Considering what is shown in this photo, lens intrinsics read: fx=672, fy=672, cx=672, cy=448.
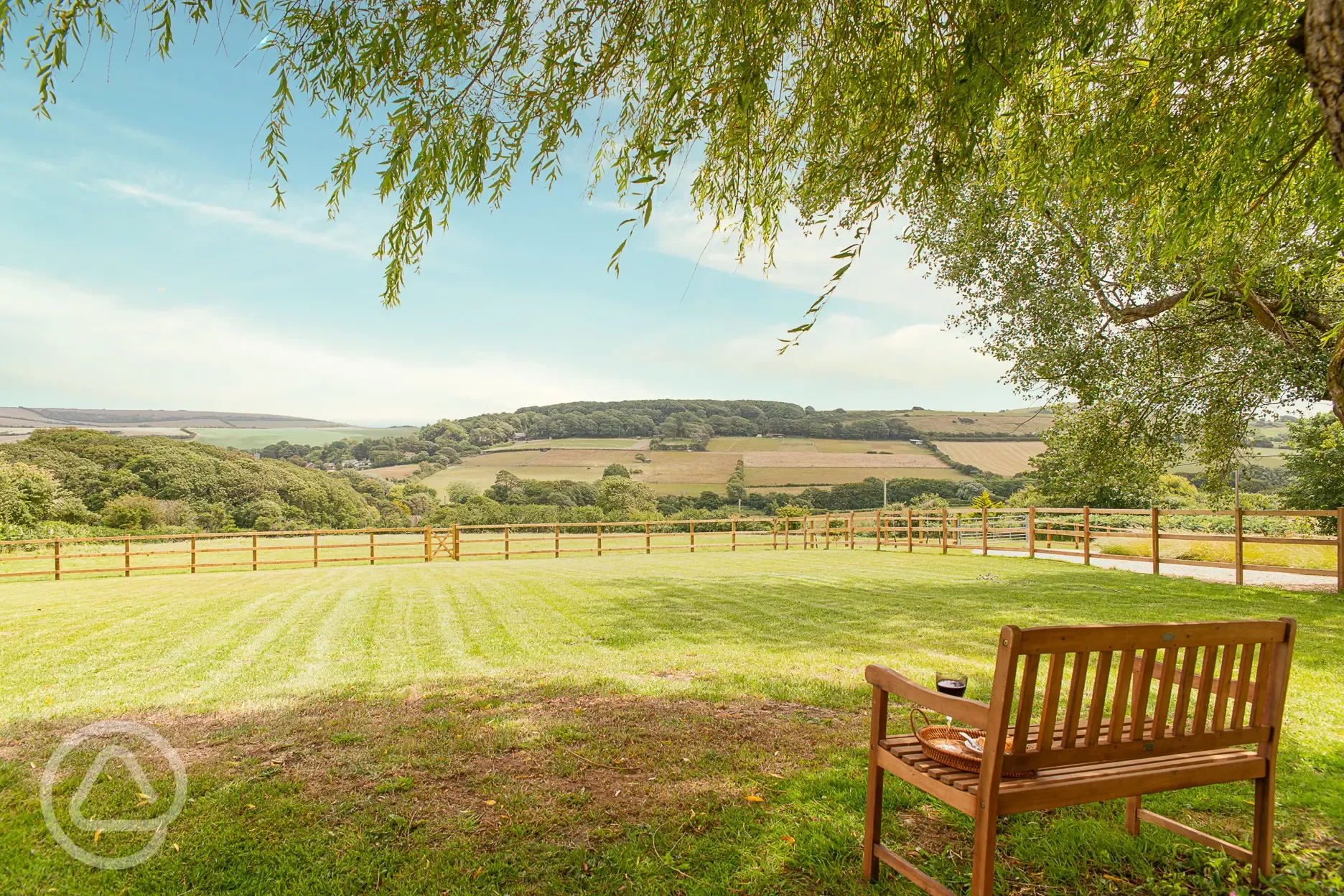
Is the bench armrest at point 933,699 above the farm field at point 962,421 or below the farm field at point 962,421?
below

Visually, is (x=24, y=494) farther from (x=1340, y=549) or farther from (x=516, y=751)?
(x=1340, y=549)

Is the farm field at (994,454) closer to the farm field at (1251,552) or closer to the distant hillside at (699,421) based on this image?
the distant hillside at (699,421)

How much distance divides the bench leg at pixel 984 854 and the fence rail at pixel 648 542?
35.6 feet

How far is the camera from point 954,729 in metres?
2.47

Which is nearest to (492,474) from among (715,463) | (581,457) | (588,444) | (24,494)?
(581,457)

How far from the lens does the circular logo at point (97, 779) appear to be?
8.76 feet

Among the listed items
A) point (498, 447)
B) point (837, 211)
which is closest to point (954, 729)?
point (837, 211)

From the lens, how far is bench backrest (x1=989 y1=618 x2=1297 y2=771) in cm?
197

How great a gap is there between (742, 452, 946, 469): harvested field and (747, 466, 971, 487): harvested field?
83cm

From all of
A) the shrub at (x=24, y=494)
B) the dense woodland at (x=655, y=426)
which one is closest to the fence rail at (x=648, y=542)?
the shrub at (x=24, y=494)

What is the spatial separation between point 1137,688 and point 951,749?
652 millimetres

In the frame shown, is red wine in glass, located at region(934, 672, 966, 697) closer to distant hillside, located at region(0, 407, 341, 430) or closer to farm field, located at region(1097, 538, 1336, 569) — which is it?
farm field, located at region(1097, 538, 1336, 569)

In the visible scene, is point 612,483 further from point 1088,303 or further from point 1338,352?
point 1338,352

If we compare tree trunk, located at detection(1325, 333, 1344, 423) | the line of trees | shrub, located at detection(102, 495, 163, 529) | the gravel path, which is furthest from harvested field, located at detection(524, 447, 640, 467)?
tree trunk, located at detection(1325, 333, 1344, 423)
